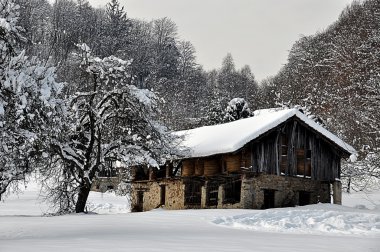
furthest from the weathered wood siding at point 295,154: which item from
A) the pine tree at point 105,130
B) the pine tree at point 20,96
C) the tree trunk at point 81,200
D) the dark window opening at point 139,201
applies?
the pine tree at point 20,96

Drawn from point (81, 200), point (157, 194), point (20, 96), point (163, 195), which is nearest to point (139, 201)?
point (157, 194)

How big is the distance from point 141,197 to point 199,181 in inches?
296

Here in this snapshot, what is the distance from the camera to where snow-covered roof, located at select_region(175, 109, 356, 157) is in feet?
88.4

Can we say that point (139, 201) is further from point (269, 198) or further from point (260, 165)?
point (260, 165)

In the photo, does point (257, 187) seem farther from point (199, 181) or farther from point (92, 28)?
point (92, 28)

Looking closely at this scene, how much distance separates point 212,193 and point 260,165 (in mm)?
5361

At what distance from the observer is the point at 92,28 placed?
68438 millimetres

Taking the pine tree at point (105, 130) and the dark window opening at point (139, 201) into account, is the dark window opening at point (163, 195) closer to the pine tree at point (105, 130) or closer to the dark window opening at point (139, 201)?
the dark window opening at point (139, 201)

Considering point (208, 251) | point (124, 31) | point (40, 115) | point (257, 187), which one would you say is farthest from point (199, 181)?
point (124, 31)

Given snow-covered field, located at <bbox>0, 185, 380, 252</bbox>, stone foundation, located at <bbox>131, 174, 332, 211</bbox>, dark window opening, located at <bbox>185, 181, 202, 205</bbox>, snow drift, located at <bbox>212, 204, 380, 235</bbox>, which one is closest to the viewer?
snow-covered field, located at <bbox>0, 185, 380, 252</bbox>

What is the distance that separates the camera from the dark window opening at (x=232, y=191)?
2978 cm

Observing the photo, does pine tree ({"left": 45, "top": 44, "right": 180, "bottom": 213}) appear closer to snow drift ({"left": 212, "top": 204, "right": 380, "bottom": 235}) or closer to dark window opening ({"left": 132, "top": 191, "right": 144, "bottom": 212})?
snow drift ({"left": 212, "top": 204, "right": 380, "bottom": 235})

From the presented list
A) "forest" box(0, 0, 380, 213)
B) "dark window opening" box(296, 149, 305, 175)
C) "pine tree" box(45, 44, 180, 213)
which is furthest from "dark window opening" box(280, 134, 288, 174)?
"pine tree" box(45, 44, 180, 213)

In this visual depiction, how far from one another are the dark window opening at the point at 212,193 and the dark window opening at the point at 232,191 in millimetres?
678
